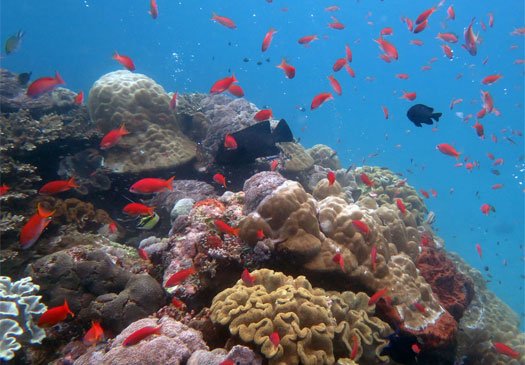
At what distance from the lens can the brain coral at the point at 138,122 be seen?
877cm

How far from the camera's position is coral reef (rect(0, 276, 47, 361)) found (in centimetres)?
423

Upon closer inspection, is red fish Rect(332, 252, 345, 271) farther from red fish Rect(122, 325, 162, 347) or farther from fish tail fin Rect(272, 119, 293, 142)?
fish tail fin Rect(272, 119, 293, 142)

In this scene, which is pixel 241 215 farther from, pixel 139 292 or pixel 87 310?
pixel 87 310

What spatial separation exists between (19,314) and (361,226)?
5.16 m

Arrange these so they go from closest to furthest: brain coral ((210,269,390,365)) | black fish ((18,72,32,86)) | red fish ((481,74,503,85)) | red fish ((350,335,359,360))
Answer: brain coral ((210,269,390,365)) < red fish ((350,335,359,360)) < red fish ((481,74,503,85)) < black fish ((18,72,32,86))

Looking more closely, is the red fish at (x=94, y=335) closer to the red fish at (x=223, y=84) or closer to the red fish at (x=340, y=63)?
the red fish at (x=223, y=84)

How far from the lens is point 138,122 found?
9.46 m

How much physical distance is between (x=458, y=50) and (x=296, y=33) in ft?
183

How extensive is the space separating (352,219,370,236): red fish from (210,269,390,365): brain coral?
1.40 meters

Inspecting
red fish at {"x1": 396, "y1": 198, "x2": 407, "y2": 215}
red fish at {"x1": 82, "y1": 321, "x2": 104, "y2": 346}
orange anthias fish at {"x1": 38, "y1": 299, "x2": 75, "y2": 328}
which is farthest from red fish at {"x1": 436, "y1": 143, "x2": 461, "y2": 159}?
orange anthias fish at {"x1": 38, "y1": 299, "x2": 75, "y2": 328}

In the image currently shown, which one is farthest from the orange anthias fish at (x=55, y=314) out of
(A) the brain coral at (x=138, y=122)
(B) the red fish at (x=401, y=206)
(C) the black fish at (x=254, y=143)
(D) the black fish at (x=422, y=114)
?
(B) the red fish at (x=401, y=206)

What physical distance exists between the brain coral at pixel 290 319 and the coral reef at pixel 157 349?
38 centimetres

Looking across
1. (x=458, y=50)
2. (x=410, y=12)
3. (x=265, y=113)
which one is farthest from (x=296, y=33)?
(x=265, y=113)

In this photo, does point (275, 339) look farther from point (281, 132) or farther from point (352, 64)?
point (352, 64)
